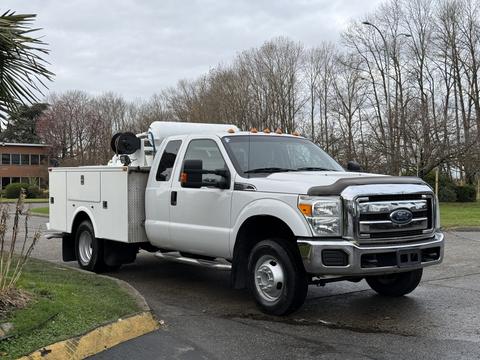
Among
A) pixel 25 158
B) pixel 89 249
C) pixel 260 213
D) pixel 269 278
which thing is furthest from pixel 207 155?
pixel 25 158

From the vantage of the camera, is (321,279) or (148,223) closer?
(321,279)

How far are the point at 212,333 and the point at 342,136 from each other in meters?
36.9

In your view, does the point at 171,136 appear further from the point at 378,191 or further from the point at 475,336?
the point at 475,336

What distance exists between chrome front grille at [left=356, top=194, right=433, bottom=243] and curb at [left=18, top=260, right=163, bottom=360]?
241 cm

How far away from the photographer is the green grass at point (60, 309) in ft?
16.6

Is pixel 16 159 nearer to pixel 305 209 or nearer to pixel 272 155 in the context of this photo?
pixel 272 155

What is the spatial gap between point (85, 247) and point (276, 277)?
4.64m

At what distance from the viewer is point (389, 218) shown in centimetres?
630

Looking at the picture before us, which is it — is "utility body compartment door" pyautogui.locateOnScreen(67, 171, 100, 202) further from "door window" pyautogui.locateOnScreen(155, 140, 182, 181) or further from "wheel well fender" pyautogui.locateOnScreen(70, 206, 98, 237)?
"door window" pyautogui.locateOnScreen(155, 140, 182, 181)

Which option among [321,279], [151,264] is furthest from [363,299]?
[151,264]

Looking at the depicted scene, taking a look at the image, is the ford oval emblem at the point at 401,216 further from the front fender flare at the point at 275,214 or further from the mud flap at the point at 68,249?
the mud flap at the point at 68,249

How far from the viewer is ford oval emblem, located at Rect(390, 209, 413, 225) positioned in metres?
6.32

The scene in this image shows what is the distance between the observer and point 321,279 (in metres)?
6.70

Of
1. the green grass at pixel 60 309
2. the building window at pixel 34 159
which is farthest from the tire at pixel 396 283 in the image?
the building window at pixel 34 159
